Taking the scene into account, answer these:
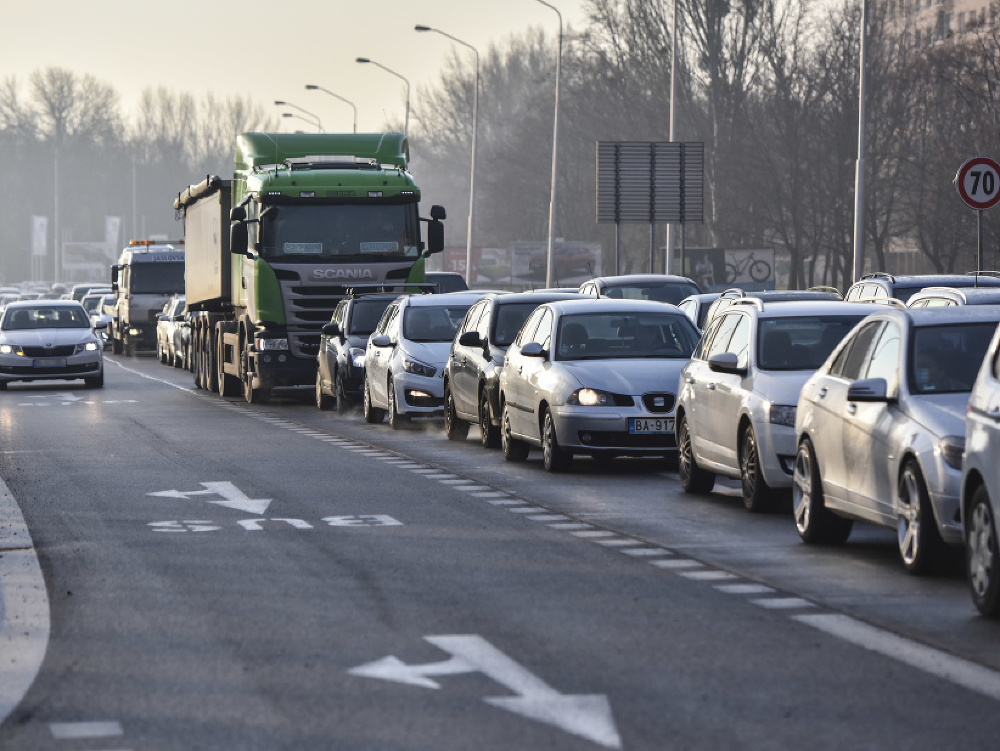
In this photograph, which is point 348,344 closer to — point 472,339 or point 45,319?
point 472,339

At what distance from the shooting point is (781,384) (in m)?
13.9

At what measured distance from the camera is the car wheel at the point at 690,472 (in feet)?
51.3

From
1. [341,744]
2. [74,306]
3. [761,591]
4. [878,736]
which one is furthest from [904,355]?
[74,306]

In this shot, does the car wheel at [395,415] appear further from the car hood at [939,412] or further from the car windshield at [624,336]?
the car hood at [939,412]

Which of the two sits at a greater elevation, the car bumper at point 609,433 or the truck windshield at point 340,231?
the truck windshield at point 340,231

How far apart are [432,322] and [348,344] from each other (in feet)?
9.15

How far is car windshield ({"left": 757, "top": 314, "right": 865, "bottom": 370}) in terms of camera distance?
14570 mm

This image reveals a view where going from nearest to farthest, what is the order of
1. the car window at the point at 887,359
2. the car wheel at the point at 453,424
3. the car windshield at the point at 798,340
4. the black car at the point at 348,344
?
the car window at the point at 887,359 < the car windshield at the point at 798,340 < the car wheel at the point at 453,424 < the black car at the point at 348,344

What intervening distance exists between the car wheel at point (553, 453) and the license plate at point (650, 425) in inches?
24.7

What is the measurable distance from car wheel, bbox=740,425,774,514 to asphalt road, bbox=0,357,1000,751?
0.66ft

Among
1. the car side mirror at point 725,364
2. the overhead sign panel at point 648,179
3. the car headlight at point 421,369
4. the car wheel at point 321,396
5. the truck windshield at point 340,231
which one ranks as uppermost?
the overhead sign panel at point 648,179

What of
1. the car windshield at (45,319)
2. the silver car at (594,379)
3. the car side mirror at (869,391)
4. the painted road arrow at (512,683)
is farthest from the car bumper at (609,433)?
the car windshield at (45,319)

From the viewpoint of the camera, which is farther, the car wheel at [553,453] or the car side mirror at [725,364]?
the car wheel at [553,453]

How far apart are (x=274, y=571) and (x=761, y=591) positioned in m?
2.57
